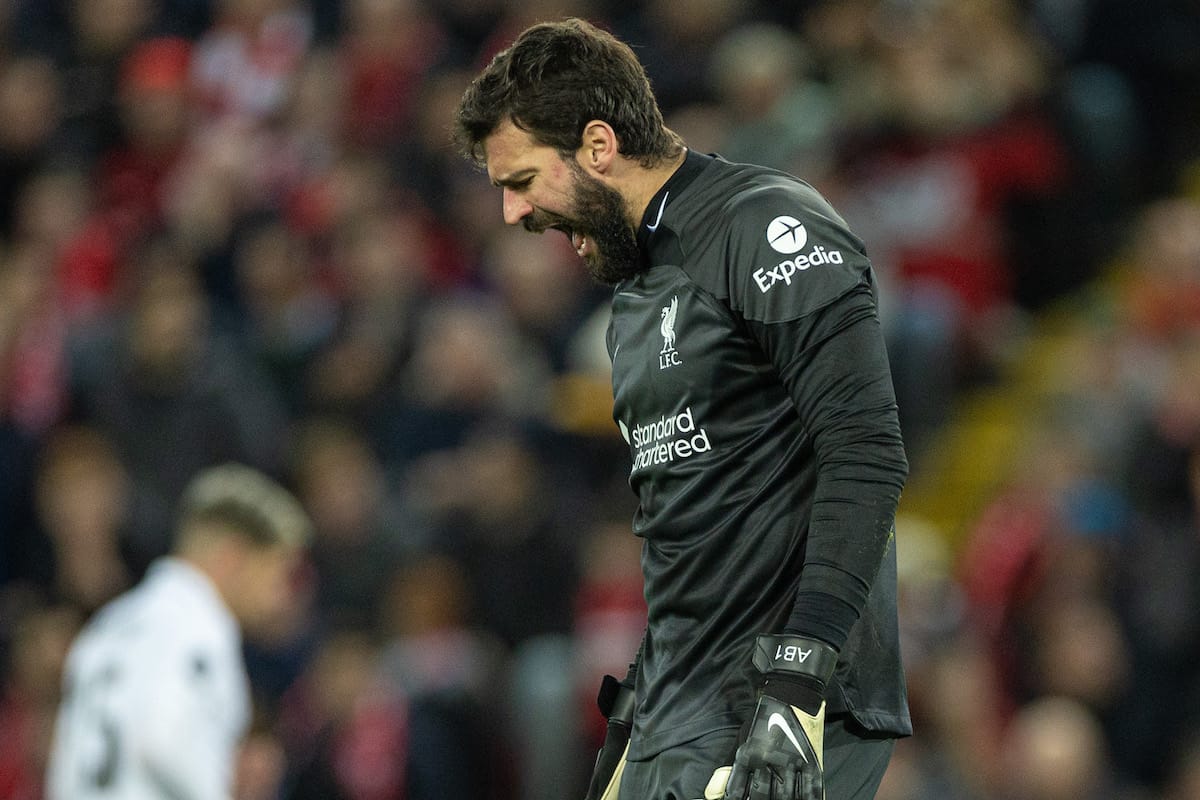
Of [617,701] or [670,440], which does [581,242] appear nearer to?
[670,440]

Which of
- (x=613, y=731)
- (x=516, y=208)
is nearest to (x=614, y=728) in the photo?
(x=613, y=731)

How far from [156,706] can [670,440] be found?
332 centimetres

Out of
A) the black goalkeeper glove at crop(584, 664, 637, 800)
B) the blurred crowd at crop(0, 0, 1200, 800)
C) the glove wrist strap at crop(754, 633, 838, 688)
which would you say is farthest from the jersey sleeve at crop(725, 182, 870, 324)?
the blurred crowd at crop(0, 0, 1200, 800)

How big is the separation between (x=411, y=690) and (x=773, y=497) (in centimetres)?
544

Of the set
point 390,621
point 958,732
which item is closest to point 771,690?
point 958,732

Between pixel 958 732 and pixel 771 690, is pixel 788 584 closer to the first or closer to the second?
pixel 771 690

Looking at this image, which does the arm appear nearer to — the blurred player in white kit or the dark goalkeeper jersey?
the dark goalkeeper jersey

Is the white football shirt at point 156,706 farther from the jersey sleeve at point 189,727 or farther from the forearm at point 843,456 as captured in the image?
the forearm at point 843,456

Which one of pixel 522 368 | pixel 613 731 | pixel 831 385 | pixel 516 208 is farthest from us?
pixel 522 368

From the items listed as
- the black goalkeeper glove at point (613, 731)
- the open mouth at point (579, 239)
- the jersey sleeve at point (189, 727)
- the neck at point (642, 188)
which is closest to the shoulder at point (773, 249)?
the neck at point (642, 188)

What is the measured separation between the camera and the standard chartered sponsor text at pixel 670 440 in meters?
3.33

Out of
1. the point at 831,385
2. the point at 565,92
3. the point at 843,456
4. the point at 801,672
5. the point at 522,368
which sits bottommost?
the point at 801,672

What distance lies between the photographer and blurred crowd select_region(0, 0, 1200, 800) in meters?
7.69

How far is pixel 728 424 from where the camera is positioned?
10.9ft
